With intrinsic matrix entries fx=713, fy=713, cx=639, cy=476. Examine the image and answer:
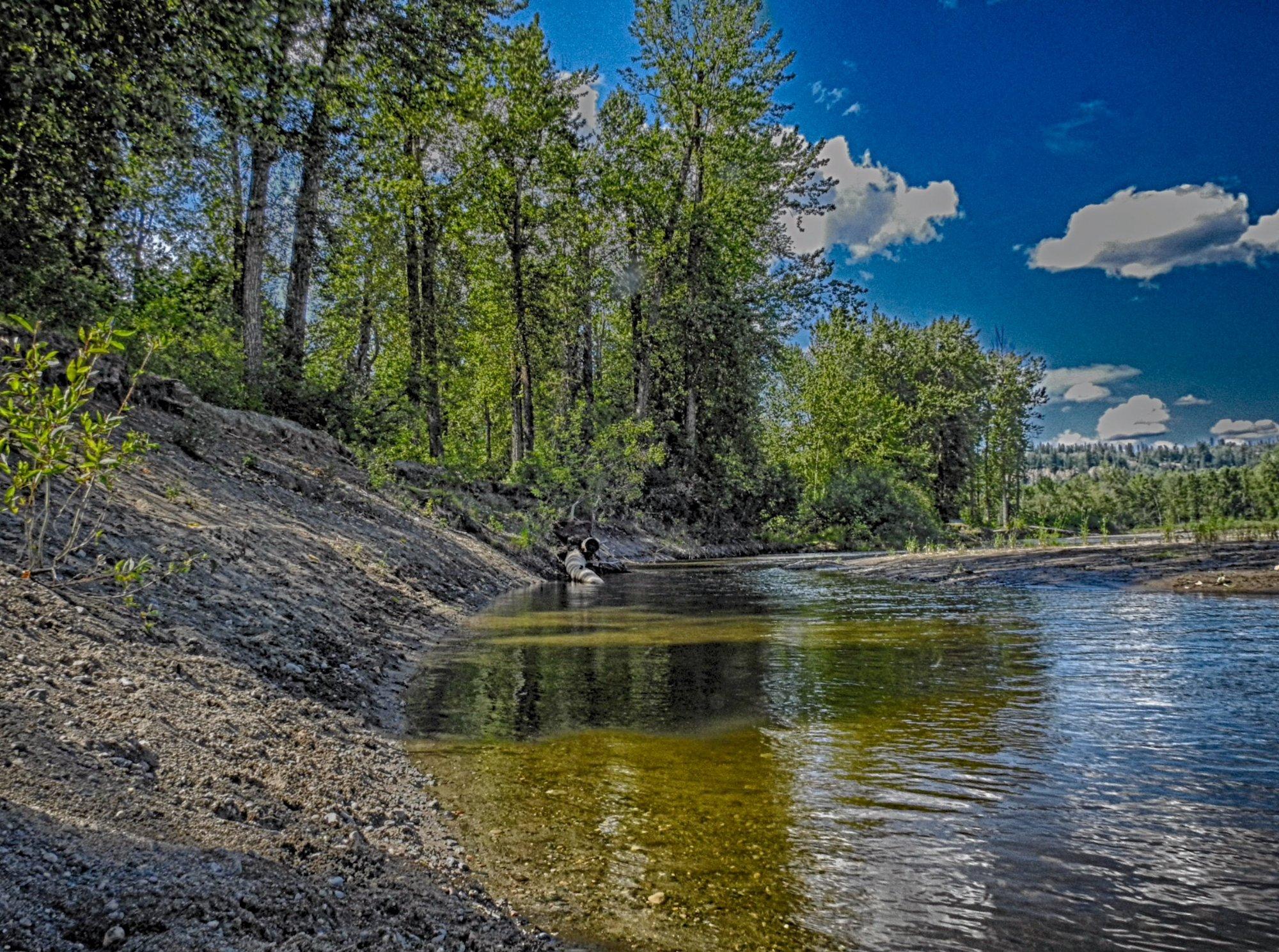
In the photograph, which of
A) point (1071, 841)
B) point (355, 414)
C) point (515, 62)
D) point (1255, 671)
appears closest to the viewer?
point (1071, 841)

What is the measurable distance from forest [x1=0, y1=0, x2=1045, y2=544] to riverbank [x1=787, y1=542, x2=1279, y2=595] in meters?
11.1

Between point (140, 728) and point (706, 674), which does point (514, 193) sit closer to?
point (706, 674)

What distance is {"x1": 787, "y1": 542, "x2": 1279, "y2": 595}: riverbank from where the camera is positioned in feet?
42.3

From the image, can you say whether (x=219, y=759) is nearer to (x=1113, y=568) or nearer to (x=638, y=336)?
(x=1113, y=568)

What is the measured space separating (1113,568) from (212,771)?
17.0 m

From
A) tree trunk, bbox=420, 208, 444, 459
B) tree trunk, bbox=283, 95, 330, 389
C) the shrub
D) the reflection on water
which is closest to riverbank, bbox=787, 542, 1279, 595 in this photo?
the reflection on water

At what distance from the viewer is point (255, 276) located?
50.3 feet

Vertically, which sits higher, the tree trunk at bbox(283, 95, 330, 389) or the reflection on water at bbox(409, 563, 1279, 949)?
the tree trunk at bbox(283, 95, 330, 389)

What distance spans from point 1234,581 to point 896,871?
13368mm

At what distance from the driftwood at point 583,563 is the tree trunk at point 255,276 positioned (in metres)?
8.31

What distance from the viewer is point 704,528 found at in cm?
3278

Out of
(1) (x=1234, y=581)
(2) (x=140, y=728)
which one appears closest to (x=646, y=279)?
(1) (x=1234, y=581)

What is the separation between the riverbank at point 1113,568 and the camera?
12.9m

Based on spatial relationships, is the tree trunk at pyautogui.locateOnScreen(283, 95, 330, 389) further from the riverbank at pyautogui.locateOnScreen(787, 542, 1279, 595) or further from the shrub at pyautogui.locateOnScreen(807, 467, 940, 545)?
the shrub at pyautogui.locateOnScreen(807, 467, 940, 545)
